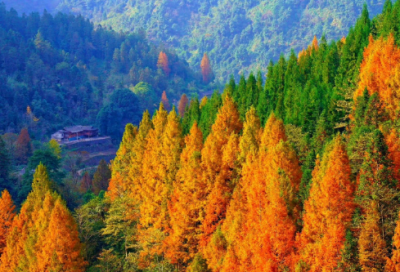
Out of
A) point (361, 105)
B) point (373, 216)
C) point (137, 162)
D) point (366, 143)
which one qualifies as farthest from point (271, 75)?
point (373, 216)

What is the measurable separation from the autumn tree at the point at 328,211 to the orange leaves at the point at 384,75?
6.12 metres

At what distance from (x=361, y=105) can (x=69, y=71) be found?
9459 centimetres

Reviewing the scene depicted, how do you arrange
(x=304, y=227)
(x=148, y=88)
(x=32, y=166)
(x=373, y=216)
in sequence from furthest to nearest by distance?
1. (x=148, y=88)
2. (x=32, y=166)
3. (x=304, y=227)
4. (x=373, y=216)

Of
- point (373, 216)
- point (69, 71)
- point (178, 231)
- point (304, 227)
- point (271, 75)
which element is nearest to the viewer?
point (373, 216)

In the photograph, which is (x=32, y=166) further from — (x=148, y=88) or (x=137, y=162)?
(x=148, y=88)

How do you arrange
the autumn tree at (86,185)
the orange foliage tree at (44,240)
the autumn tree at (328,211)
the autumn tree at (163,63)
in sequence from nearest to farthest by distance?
1. the autumn tree at (328,211)
2. the orange foliage tree at (44,240)
3. the autumn tree at (86,185)
4. the autumn tree at (163,63)

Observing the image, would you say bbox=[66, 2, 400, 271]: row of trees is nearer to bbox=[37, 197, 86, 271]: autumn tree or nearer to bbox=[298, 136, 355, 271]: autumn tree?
bbox=[298, 136, 355, 271]: autumn tree

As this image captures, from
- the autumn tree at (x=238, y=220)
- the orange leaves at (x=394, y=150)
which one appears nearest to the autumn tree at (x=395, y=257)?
the orange leaves at (x=394, y=150)

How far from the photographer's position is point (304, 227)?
928 inches

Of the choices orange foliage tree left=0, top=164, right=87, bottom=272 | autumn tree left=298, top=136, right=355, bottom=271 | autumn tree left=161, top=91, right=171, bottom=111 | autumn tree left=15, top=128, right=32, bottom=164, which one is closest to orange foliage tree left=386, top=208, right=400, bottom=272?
autumn tree left=298, top=136, right=355, bottom=271

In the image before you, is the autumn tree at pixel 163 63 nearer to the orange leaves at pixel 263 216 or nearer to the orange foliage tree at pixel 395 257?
the orange leaves at pixel 263 216

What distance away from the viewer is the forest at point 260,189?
22.4 m

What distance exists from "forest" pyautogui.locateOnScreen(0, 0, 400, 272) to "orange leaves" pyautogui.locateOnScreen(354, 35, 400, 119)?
0.08 m

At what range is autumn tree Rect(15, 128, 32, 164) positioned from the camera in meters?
69.8
